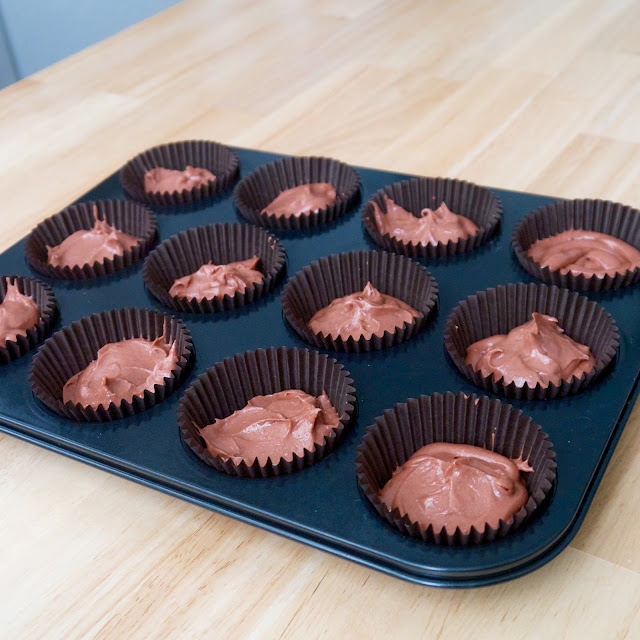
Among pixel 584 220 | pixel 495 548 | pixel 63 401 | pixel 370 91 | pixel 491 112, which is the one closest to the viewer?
pixel 495 548

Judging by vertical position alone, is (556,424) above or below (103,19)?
above

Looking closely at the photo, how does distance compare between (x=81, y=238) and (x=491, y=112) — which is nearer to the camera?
(x=81, y=238)

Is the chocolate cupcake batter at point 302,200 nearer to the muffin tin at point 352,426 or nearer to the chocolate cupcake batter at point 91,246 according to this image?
the muffin tin at point 352,426

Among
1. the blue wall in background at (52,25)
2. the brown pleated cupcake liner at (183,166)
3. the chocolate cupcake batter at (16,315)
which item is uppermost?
the chocolate cupcake batter at (16,315)

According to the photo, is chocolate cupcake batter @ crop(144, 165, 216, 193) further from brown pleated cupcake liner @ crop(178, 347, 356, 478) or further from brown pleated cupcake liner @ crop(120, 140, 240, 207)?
brown pleated cupcake liner @ crop(178, 347, 356, 478)

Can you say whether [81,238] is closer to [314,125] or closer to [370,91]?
[314,125]

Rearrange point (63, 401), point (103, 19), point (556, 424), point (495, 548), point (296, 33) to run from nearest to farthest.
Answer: point (495, 548), point (556, 424), point (63, 401), point (296, 33), point (103, 19)

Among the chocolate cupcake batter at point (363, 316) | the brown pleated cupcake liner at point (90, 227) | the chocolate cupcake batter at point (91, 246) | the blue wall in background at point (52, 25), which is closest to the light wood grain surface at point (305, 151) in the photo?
the brown pleated cupcake liner at point (90, 227)

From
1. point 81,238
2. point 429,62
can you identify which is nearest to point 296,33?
point 429,62
